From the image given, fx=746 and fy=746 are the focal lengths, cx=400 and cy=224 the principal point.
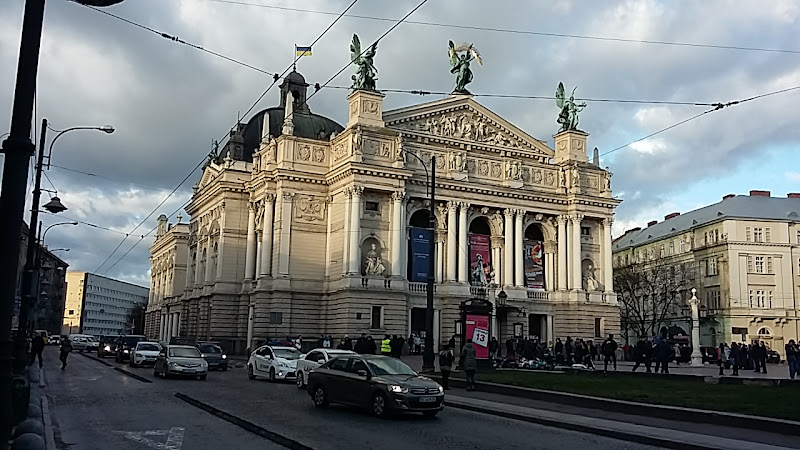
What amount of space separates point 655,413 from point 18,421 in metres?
13.3

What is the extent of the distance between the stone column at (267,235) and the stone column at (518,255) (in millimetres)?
19305

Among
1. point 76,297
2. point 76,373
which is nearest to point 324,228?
point 76,373

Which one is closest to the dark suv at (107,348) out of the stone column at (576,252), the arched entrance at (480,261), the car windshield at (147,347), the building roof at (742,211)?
the car windshield at (147,347)

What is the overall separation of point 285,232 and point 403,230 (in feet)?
28.6

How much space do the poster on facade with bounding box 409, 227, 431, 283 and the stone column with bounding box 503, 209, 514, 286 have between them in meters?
7.25

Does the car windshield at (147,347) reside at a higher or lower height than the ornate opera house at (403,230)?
lower

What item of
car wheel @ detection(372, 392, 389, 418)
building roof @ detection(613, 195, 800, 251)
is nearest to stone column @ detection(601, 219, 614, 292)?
building roof @ detection(613, 195, 800, 251)

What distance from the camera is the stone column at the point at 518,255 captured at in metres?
59.7

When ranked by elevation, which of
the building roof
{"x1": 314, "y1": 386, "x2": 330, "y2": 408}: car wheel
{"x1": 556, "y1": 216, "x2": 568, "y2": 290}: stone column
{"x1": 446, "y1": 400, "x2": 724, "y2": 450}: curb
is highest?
the building roof

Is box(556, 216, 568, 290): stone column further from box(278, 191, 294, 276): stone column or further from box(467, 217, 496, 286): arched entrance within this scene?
box(278, 191, 294, 276): stone column

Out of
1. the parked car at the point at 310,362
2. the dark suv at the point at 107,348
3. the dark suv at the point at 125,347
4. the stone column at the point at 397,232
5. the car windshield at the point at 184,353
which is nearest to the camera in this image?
the parked car at the point at 310,362

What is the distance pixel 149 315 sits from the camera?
4232 inches

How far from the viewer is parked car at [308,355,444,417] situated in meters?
16.8

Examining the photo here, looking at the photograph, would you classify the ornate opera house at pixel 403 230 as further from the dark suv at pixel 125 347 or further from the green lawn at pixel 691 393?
the green lawn at pixel 691 393
